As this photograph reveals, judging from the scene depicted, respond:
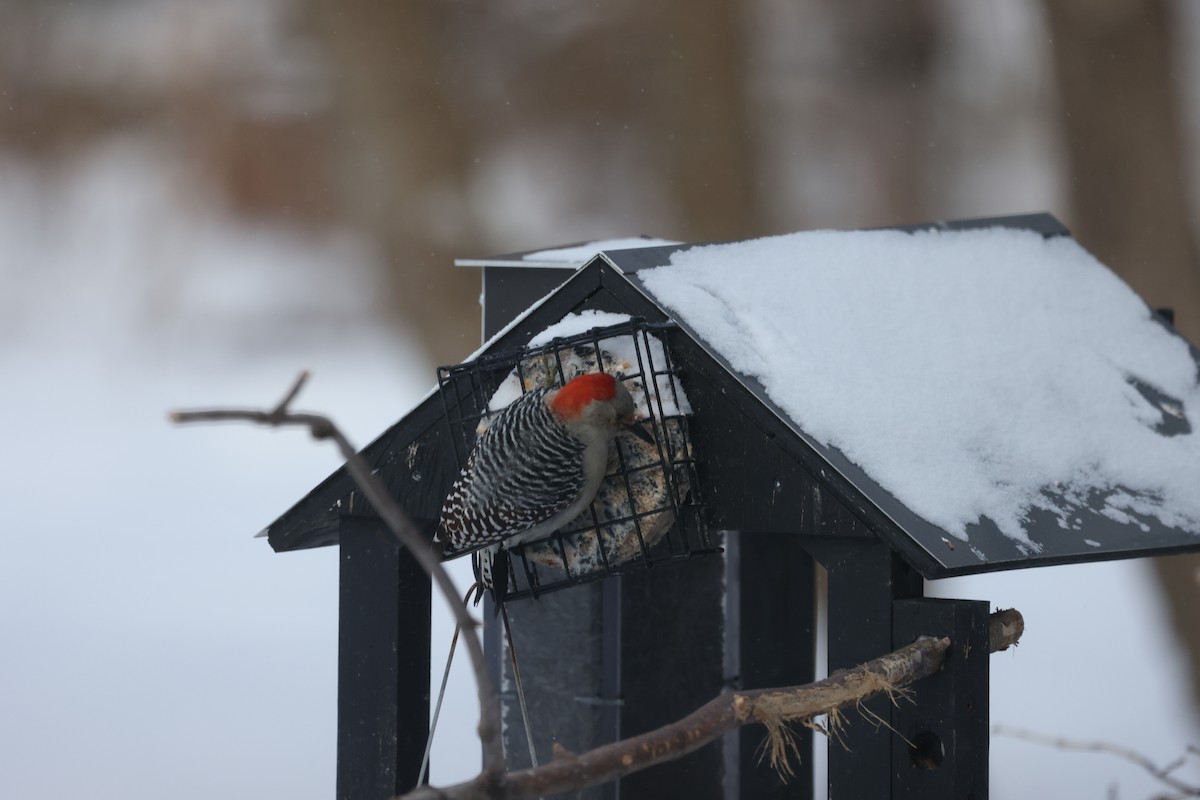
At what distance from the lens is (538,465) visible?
3.84 feet

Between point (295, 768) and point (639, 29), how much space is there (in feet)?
6.71

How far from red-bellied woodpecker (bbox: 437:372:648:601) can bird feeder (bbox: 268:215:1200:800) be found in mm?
63

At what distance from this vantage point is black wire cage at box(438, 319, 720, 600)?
123 cm

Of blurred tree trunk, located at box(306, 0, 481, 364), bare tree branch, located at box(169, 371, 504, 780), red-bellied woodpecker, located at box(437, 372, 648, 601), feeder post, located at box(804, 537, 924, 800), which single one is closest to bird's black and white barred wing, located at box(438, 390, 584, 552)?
red-bellied woodpecker, located at box(437, 372, 648, 601)

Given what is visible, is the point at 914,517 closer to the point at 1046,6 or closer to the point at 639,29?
the point at 1046,6

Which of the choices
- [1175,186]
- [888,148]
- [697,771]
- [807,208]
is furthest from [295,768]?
[1175,186]

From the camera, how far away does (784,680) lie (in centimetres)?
193

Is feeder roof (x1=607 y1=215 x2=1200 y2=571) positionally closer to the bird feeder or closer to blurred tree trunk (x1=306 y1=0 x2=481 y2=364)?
the bird feeder

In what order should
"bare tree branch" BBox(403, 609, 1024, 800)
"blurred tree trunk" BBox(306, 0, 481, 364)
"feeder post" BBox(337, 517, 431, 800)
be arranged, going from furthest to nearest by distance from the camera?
1. "blurred tree trunk" BBox(306, 0, 481, 364)
2. "feeder post" BBox(337, 517, 431, 800)
3. "bare tree branch" BBox(403, 609, 1024, 800)

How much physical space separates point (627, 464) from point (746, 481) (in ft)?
0.40

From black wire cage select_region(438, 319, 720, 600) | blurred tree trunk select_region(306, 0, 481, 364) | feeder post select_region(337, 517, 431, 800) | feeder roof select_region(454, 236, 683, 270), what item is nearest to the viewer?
black wire cage select_region(438, 319, 720, 600)

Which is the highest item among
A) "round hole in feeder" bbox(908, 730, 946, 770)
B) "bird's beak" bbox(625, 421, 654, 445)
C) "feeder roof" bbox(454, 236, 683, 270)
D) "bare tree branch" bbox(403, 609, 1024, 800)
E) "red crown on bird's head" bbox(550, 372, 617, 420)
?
"feeder roof" bbox(454, 236, 683, 270)

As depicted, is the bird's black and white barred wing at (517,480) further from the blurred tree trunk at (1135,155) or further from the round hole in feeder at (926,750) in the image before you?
the blurred tree trunk at (1135,155)

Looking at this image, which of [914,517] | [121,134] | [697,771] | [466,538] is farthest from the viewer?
[121,134]
